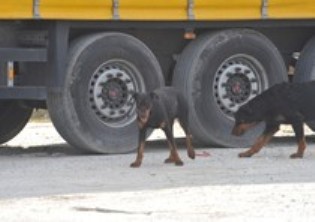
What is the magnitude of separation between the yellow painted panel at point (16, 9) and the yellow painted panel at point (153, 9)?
4.08 feet

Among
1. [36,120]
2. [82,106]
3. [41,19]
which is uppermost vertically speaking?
[41,19]

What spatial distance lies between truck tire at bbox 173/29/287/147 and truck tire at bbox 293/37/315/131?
29cm

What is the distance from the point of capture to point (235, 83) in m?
15.5

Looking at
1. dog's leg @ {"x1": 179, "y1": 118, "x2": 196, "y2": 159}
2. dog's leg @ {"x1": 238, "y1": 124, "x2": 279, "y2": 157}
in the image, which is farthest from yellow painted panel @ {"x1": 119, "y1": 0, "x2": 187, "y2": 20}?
dog's leg @ {"x1": 238, "y1": 124, "x2": 279, "y2": 157}

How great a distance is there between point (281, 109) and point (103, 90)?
7.28 feet

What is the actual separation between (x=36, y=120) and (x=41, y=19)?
32.5ft

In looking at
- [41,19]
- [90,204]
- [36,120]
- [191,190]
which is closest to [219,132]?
[41,19]

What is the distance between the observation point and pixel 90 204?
32.9 ft

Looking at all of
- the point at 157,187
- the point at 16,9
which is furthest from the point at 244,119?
the point at 157,187

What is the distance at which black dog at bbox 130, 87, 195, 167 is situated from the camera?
42.1ft

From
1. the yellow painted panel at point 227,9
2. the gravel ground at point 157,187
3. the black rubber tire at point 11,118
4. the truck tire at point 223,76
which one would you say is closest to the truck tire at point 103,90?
the gravel ground at point 157,187

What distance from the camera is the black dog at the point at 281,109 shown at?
46.4 ft

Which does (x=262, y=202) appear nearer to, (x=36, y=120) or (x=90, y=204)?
(x=90, y=204)

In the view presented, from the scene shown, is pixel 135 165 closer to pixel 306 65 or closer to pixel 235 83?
pixel 235 83
